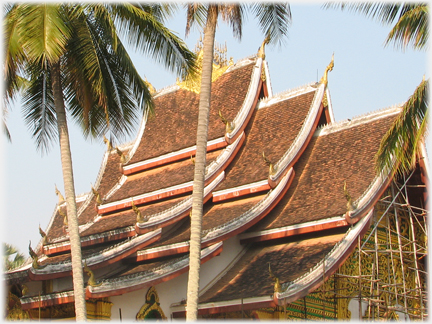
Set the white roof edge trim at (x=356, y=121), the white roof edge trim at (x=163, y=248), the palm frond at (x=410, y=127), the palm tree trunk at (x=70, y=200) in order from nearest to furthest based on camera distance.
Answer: the palm tree trunk at (x=70, y=200), the palm frond at (x=410, y=127), the white roof edge trim at (x=163, y=248), the white roof edge trim at (x=356, y=121)

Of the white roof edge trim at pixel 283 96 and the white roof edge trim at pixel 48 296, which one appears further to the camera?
the white roof edge trim at pixel 283 96

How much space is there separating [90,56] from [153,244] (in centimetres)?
511

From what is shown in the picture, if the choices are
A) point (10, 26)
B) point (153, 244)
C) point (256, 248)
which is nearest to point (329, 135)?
point (256, 248)

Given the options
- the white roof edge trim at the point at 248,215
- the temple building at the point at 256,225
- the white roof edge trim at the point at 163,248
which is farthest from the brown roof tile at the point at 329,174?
the white roof edge trim at the point at 163,248

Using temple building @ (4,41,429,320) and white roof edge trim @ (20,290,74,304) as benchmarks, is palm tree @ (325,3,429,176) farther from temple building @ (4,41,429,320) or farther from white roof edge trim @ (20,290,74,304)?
white roof edge trim @ (20,290,74,304)

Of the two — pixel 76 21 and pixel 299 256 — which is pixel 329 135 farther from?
pixel 76 21

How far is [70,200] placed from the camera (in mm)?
10828

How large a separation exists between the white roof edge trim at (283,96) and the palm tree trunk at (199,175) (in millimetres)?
7576

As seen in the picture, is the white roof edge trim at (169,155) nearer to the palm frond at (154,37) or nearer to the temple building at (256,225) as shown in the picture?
the temple building at (256,225)

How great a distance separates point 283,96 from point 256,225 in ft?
15.3

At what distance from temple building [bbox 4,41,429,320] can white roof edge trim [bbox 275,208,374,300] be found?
0.03m

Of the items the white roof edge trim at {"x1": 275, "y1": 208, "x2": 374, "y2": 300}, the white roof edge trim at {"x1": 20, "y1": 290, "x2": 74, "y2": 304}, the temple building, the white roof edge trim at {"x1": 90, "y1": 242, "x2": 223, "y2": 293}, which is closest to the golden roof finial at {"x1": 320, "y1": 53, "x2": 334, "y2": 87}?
the temple building

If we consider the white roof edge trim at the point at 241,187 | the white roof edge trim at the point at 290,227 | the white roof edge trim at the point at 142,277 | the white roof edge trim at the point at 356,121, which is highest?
the white roof edge trim at the point at 356,121

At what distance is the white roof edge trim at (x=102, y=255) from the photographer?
1339 cm
